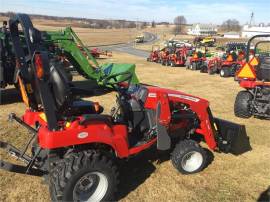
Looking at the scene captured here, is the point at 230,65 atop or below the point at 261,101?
below

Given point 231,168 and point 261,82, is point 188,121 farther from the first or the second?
point 261,82

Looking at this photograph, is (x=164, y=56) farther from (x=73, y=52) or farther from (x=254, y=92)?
(x=254, y=92)

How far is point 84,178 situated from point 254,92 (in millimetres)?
5814

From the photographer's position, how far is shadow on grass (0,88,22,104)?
9.80 metres

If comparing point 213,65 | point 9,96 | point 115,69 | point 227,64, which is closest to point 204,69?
point 213,65

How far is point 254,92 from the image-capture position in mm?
8398

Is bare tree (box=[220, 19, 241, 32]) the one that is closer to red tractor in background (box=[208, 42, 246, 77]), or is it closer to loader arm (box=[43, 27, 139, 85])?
red tractor in background (box=[208, 42, 246, 77])

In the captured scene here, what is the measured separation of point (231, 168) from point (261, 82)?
3.50 m

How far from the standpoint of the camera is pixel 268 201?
15.0 ft

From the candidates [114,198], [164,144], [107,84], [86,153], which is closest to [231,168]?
[164,144]

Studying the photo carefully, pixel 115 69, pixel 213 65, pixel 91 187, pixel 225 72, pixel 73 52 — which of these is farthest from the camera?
pixel 213 65

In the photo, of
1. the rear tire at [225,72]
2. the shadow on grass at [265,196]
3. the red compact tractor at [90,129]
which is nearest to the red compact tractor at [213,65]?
the rear tire at [225,72]

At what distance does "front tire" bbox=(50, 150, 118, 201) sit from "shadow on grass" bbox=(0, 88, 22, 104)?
644 centimetres

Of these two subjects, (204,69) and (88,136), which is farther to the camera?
(204,69)
